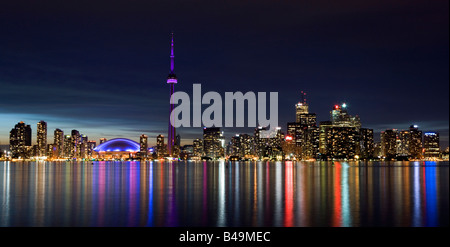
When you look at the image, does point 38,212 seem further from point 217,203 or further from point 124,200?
point 217,203
